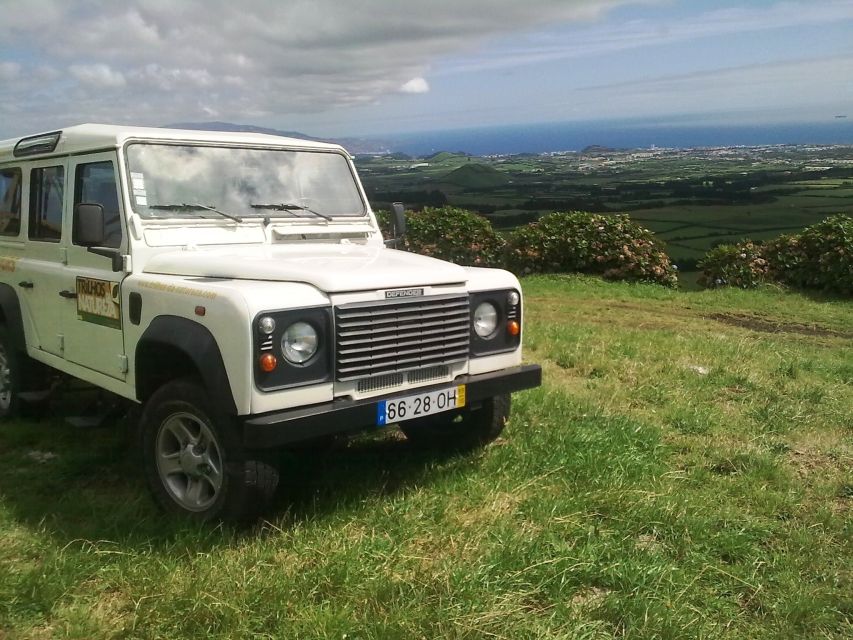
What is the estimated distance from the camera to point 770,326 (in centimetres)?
1101

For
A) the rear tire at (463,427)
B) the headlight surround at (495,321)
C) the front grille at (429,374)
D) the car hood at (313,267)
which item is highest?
the car hood at (313,267)

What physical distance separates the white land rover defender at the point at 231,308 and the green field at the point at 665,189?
5.99 ft

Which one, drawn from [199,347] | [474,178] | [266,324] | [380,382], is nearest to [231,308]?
[266,324]

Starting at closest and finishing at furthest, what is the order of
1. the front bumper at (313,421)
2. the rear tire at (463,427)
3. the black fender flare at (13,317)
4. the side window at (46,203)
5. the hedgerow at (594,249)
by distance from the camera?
the front bumper at (313,421)
the rear tire at (463,427)
the side window at (46,203)
the black fender flare at (13,317)
the hedgerow at (594,249)

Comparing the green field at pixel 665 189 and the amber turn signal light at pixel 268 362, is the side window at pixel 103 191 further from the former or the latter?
the green field at pixel 665 189

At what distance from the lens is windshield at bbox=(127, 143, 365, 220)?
4516 mm

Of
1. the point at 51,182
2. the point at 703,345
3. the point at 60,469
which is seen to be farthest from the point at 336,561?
the point at 703,345

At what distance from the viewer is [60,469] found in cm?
476

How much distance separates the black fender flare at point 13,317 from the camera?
5469 mm

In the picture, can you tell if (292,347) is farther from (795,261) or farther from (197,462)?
(795,261)

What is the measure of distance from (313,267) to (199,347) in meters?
0.71

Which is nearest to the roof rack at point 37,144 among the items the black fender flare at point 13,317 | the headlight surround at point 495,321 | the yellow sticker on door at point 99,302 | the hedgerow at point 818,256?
the black fender flare at point 13,317

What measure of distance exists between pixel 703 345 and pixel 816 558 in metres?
4.64

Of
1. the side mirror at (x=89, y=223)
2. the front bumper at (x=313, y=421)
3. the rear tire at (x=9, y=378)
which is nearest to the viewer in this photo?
the front bumper at (x=313, y=421)
